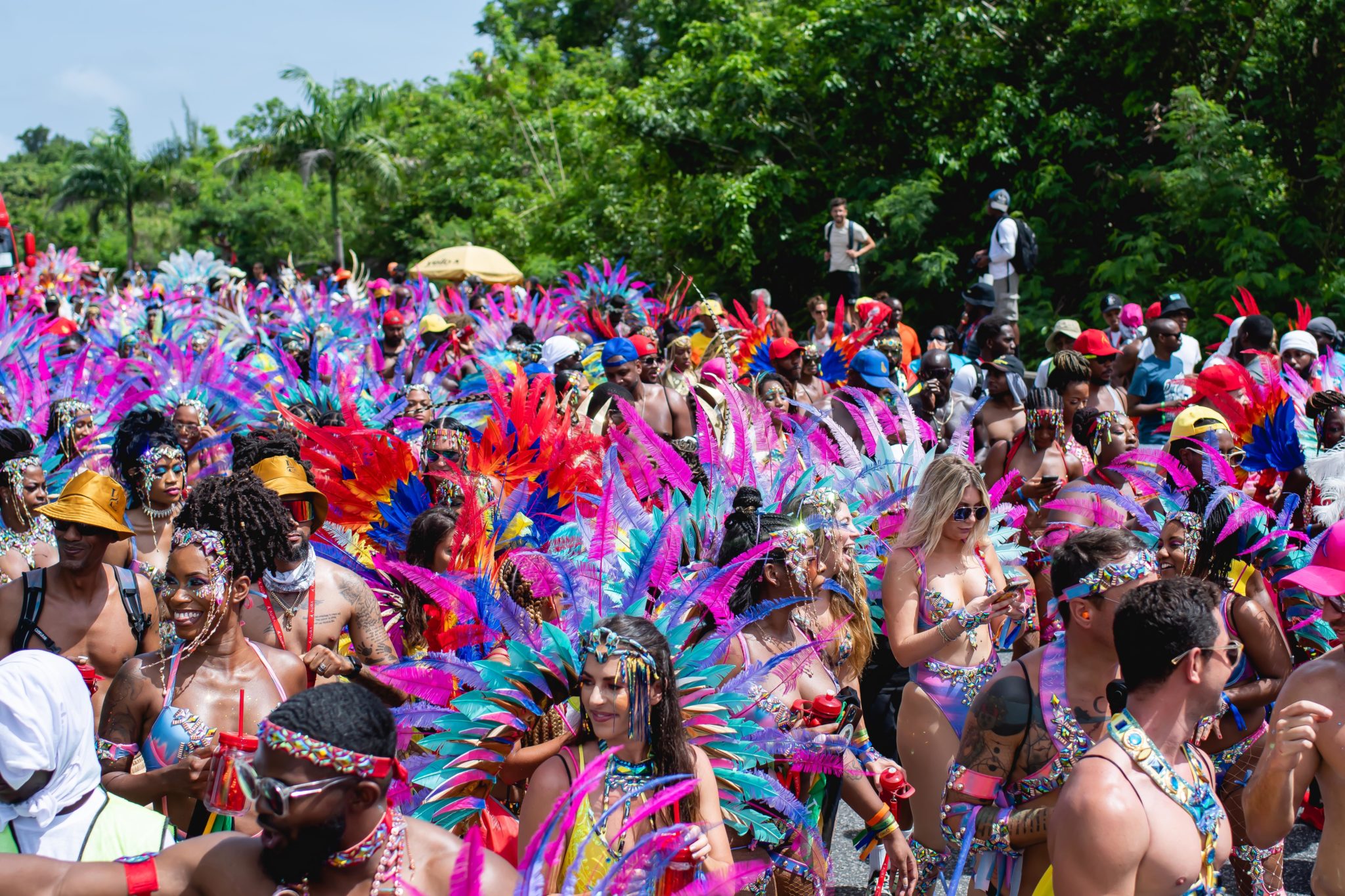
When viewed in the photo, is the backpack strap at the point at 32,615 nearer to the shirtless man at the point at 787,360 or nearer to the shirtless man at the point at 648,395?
the shirtless man at the point at 648,395

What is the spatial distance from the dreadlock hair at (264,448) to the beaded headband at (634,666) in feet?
9.83

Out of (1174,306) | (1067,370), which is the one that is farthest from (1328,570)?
(1174,306)

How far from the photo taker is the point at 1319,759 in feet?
9.99

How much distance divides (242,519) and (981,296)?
990cm

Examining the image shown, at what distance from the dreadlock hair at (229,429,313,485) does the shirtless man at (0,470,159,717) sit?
1.38 m

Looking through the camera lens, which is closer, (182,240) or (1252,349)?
(1252,349)

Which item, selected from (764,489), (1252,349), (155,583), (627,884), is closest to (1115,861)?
(627,884)

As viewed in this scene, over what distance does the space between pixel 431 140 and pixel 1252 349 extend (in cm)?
2943

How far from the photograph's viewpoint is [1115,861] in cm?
246

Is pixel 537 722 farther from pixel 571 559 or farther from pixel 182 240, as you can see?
pixel 182 240

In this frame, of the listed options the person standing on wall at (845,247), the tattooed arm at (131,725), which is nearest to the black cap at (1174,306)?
the person standing on wall at (845,247)

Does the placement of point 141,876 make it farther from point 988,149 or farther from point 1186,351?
point 988,149

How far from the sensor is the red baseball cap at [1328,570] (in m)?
2.97

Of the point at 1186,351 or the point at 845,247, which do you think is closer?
the point at 1186,351
